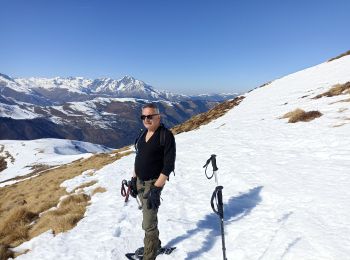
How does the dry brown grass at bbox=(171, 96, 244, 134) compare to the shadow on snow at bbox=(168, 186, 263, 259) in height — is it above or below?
above

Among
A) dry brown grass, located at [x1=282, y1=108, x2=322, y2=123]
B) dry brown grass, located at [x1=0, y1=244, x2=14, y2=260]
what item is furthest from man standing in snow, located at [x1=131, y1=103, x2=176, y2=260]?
dry brown grass, located at [x1=282, y1=108, x2=322, y2=123]

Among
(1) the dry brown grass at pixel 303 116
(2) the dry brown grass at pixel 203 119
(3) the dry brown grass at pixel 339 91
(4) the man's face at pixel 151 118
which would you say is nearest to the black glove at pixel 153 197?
(4) the man's face at pixel 151 118

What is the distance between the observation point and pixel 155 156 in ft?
25.2

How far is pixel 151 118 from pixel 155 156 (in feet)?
2.82

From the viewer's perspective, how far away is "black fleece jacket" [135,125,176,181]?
740cm

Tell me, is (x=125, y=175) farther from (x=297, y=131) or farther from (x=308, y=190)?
(x=308, y=190)

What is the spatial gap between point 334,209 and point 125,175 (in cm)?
1319

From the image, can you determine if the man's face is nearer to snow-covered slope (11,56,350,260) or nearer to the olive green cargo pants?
the olive green cargo pants

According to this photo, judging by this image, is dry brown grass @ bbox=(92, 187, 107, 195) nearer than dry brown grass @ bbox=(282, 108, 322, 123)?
Yes

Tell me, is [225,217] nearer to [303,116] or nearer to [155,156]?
[155,156]

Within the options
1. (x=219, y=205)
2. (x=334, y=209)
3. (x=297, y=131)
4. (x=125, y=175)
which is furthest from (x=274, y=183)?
(x=125, y=175)

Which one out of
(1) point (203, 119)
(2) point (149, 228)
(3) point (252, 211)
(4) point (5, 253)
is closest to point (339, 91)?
(1) point (203, 119)

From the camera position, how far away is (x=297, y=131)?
1953cm

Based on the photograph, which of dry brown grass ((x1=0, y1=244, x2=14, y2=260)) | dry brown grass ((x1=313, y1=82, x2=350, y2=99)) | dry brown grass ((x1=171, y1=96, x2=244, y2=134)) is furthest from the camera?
dry brown grass ((x1=171, y1=96, x2=244, y2=134))
